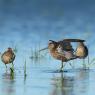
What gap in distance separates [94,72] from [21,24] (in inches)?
242

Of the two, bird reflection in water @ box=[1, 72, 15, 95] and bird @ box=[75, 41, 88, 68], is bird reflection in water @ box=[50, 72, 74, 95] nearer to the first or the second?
bird reflection in water @ box=[1, 72, 15, 95]

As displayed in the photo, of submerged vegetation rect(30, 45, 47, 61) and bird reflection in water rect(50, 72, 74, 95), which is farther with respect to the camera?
submerged vegetation rect(30, 45, 47, 61)

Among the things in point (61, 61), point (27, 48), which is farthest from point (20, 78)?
point (27, 48)

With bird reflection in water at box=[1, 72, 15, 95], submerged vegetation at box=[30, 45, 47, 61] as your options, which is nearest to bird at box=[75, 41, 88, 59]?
submerged vegetation at box=[30, 45, 47, 61]

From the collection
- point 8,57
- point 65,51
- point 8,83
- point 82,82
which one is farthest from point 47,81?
point 65,51

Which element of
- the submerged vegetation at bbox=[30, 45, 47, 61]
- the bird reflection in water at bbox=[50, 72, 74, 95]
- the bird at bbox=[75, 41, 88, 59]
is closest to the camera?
the bird reflection in water at bbox=[50, 72, 74, 95]

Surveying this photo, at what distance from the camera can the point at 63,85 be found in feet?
34.1

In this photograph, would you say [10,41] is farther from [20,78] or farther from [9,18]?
[20,78]

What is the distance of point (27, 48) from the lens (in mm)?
16953

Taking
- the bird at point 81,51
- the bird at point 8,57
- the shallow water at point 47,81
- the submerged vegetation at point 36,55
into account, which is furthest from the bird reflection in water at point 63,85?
the submerged vegetation at point 36,55

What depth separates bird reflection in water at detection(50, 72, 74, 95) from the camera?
950cm

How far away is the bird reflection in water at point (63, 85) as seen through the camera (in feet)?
31.2

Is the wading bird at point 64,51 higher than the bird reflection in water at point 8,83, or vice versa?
the wading bird at point 64,51

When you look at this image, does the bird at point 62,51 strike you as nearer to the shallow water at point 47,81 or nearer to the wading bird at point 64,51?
the wading bird at point 64,51
